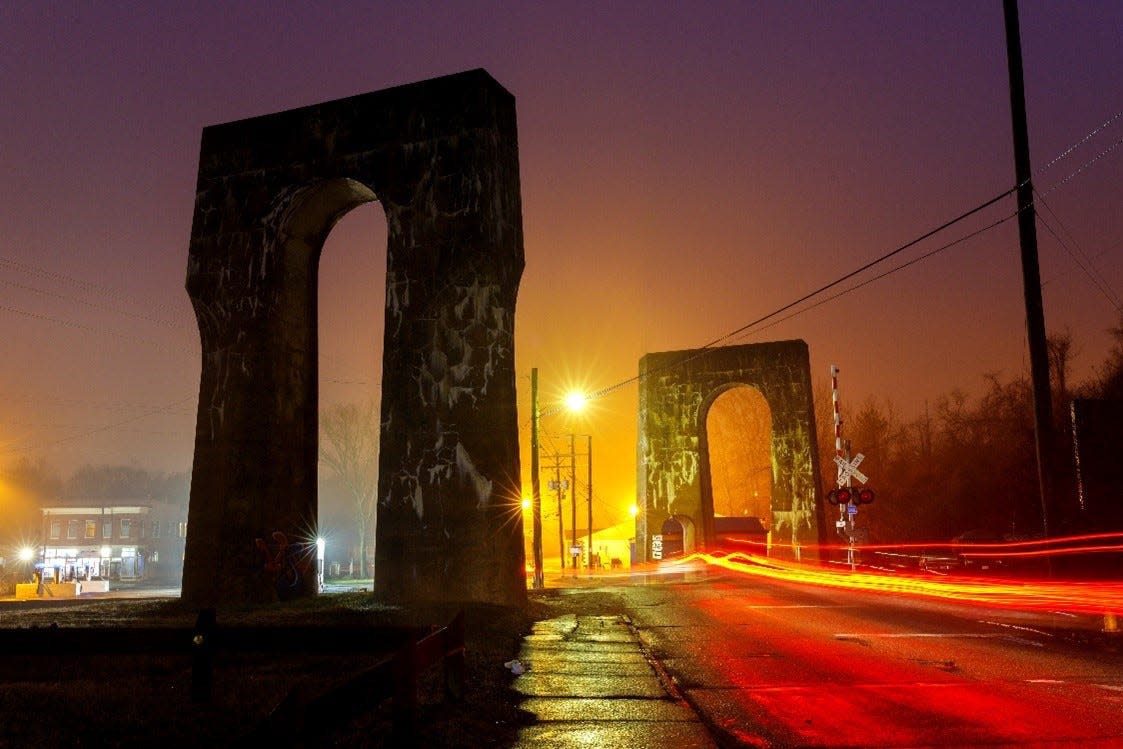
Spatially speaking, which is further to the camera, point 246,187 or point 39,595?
point 39,595

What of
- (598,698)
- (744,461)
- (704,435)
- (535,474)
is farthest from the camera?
(744,461)

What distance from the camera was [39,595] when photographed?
44344mm

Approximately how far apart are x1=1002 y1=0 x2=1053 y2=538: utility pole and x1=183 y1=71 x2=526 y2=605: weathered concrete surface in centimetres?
998

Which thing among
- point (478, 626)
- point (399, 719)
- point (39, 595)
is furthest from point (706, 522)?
point (399, 719)

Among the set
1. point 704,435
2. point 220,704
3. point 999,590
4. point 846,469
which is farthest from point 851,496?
point 220,704

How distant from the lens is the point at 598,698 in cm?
847

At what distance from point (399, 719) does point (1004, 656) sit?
316 inches

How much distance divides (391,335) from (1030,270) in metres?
12.5

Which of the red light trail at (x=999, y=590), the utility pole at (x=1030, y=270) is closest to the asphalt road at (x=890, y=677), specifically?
the red light trail at (x=999, y=590)

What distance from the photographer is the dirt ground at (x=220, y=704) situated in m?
6.45

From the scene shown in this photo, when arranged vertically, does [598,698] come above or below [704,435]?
below

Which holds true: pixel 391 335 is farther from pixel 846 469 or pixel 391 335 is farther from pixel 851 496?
pixel 846 469

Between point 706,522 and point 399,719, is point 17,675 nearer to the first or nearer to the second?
point 399,719

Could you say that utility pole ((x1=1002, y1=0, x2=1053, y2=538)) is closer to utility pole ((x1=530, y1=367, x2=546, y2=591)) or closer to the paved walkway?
the paved walkway
